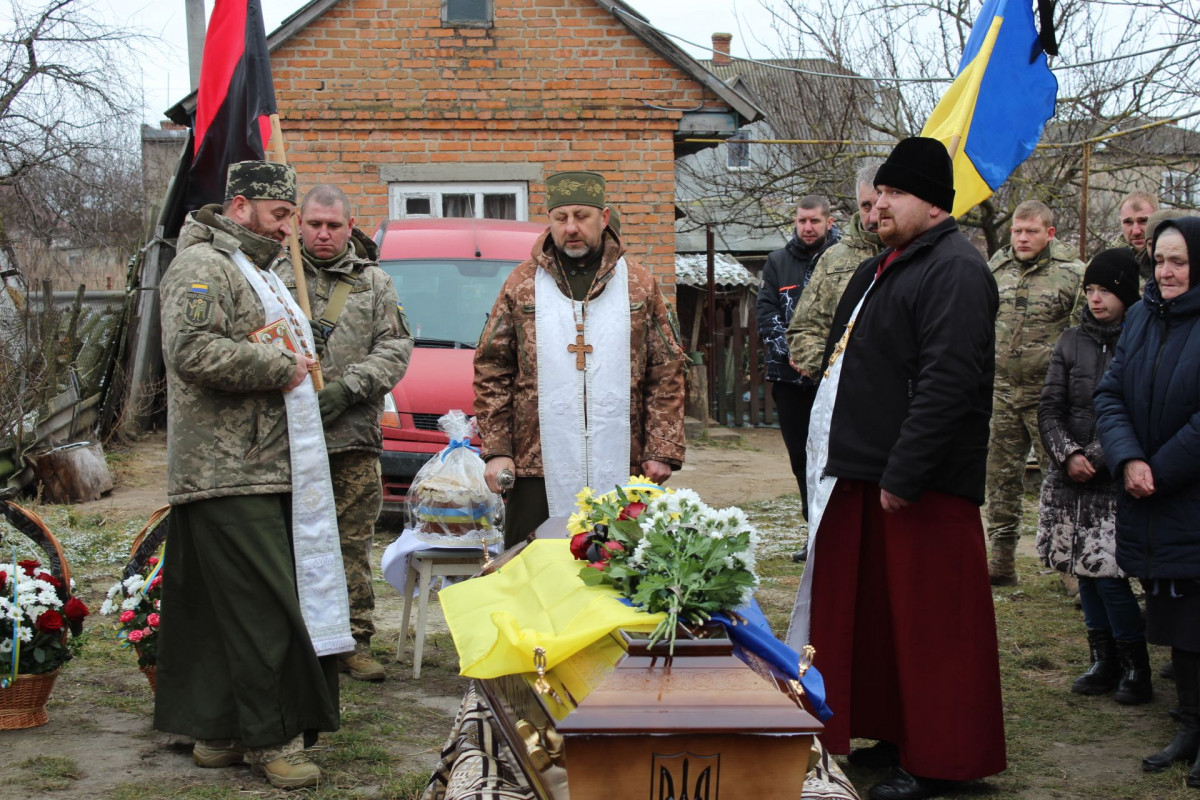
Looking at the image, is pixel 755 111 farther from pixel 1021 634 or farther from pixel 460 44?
pixel 1021 634

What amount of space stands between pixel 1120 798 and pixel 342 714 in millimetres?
2883

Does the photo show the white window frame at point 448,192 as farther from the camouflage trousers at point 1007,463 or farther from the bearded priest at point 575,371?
the bearded priest at point 575,371

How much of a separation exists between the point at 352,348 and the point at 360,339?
56mm

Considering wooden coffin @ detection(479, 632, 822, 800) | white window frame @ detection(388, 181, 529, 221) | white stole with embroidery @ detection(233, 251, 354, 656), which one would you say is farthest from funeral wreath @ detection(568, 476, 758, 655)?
white window frame @ detection(388, 181, 529, 221)

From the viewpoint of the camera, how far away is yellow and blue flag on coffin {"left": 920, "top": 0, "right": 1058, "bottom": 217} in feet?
18.1

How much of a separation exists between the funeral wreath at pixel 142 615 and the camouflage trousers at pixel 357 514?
80cm

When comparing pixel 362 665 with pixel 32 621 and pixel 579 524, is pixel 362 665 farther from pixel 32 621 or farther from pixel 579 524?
pixel 579 524

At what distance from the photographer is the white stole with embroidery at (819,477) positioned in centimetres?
424

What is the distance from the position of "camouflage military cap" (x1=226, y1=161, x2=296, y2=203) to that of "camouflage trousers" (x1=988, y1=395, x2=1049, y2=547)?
14.6 ft

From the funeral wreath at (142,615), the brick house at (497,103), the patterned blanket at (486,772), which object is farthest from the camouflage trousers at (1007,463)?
the brick house at (497,103)

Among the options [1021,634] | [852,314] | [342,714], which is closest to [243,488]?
[342,714]

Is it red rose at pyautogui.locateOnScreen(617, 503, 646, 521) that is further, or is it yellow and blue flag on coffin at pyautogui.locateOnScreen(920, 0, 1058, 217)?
yellow and blue flag on coffin at pyautogui.locateOnScreen(920, 0, 1058, 217)

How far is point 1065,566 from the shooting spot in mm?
5348

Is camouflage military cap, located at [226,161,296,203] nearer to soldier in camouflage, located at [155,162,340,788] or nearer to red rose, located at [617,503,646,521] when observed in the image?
soldier in camouflage, located at [155,162,340,788]
